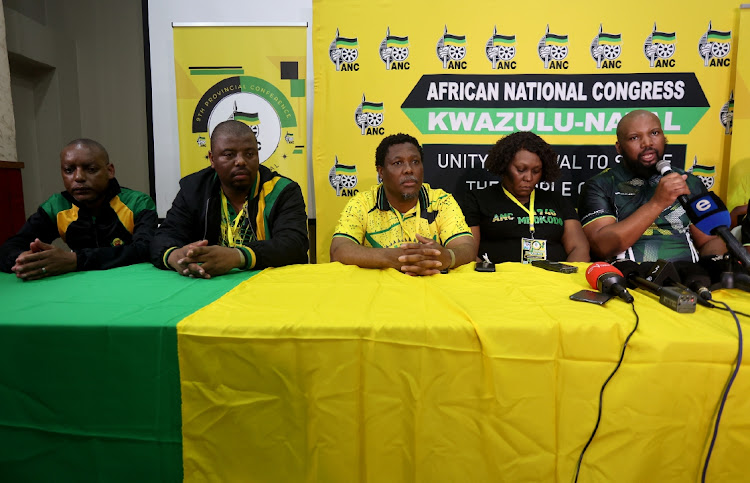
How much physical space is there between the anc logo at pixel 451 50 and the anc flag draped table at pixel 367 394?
7.31 feet

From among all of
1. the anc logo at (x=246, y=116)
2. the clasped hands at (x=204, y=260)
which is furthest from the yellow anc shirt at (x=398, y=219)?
the anc logo at (x=246, y=116)

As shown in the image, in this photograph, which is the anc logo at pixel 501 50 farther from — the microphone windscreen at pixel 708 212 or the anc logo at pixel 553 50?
the microphone windscreen at pixel 708 212

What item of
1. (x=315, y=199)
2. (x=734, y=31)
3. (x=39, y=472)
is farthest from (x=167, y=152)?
(x=734, y=31)

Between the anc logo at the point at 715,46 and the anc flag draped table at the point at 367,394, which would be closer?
the anc flag draped table at the point at 367,394

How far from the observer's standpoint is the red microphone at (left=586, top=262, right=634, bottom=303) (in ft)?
3.73

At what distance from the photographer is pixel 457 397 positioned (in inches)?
38.6

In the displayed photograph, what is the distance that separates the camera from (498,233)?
7.49 feet

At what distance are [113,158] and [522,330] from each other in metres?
4.09

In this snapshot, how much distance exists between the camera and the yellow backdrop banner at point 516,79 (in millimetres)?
2699

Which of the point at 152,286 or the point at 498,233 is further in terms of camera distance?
the point at 498,233

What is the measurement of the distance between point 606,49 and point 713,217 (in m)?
1.92

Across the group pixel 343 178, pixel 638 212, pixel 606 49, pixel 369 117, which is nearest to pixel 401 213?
pixel 343 178

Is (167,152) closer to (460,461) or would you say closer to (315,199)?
(315,199)

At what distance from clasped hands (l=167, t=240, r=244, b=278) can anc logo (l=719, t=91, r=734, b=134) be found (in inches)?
134
